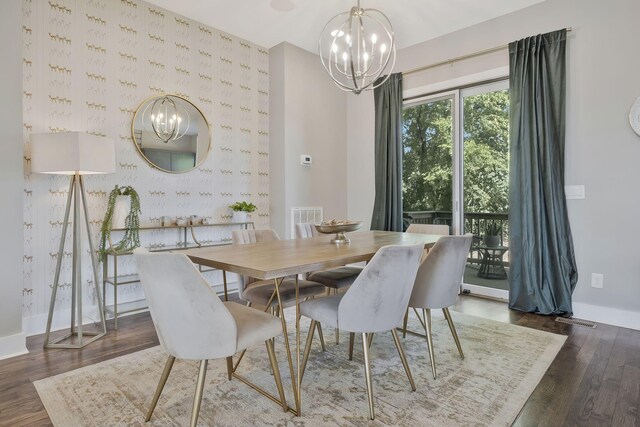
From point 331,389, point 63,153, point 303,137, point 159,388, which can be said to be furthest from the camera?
point 303,137

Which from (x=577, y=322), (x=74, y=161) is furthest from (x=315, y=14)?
(x=577, y=322)

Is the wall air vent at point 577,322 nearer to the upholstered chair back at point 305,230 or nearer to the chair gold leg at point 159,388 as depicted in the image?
the upholstered chair back at point 305,230

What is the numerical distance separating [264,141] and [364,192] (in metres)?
1.46

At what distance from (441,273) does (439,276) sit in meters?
0.02

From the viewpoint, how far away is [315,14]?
12.3 ft

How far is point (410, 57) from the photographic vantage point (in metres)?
4.44

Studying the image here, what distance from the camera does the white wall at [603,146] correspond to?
119 inches

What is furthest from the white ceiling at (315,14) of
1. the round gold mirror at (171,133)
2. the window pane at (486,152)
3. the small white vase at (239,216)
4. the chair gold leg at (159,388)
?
the chair gold leg at (159,388)

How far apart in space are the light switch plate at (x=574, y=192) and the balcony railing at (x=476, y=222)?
650 millimetres

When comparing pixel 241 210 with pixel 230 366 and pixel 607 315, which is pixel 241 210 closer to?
pixel 230 366

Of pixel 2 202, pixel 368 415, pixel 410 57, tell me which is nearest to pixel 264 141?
pixel 410 57

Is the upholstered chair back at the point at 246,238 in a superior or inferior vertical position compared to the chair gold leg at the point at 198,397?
superior

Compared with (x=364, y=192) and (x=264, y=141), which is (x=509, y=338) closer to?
(x=364, y=192)

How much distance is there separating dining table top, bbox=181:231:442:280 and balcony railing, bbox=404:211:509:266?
196 cm
